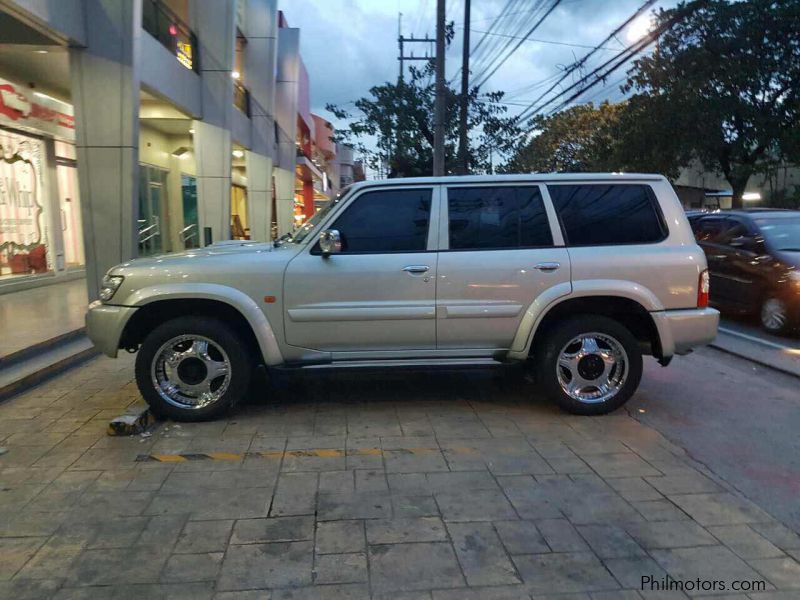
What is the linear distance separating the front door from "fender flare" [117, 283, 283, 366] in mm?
195

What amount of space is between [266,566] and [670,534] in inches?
82.7

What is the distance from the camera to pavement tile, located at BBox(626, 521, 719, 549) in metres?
3.16

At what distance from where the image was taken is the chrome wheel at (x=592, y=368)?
16.6 ft

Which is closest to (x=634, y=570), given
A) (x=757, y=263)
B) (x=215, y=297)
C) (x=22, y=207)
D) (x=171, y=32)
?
(x=215, y=297)

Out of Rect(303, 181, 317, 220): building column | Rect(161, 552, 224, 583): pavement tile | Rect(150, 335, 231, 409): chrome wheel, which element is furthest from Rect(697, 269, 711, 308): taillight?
Rect(303, 181, 317, 220): building column

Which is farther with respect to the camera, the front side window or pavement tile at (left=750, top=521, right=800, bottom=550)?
the front side window

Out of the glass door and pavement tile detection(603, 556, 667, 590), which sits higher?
the glass door

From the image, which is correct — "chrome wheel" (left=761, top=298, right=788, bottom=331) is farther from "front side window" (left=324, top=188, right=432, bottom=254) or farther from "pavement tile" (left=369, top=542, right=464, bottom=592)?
"pavement tile" (left=369, top=542, right=464, bottom=592)

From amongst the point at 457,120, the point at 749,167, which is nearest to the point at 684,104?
the point at 749,167

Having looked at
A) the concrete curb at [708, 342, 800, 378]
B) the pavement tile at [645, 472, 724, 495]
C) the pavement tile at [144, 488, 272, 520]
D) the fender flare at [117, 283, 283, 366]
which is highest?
the fender flare at [117, 283, 283, 366]

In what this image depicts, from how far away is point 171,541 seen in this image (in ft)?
10.5

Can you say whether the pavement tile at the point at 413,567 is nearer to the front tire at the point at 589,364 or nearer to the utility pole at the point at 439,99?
the front tire at the point at 589,364

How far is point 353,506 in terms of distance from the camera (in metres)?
3.56

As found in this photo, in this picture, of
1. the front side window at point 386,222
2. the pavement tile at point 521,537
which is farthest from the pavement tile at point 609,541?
the front side window at point 386,222
